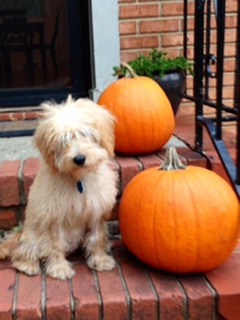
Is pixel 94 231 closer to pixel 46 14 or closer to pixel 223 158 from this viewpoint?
pixel 223 158

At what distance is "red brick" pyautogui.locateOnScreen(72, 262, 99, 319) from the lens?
1935 millimetres

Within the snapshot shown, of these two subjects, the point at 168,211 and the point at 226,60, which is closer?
the point at 168,211

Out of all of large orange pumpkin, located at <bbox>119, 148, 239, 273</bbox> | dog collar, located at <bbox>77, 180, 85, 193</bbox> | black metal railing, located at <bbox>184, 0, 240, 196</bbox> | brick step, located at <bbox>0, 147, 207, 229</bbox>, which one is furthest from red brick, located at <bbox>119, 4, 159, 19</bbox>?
dog collar, located at <bbox>77, 180, 85, 193</bbox>

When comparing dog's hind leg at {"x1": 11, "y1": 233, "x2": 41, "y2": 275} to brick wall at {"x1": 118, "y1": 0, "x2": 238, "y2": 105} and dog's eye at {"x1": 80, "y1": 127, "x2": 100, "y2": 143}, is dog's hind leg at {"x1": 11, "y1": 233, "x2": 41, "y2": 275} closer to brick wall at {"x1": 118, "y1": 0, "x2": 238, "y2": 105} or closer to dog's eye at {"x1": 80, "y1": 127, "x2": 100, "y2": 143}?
dog's eye at {"x1": 80, "y1": 127, "x2": 100, "y2": 143}

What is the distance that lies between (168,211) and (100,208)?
0.32m

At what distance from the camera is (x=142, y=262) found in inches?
87.5

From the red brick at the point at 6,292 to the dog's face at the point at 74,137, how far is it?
54 cm

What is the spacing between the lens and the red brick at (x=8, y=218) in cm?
248

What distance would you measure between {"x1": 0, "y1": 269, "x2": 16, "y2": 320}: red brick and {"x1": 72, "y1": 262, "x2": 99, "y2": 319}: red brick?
27cm

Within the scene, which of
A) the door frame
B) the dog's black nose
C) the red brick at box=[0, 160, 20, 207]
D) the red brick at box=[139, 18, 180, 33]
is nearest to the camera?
the dog's black nose

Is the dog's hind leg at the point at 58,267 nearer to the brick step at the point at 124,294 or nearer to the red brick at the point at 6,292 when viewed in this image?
the brick step at the point at 124,294

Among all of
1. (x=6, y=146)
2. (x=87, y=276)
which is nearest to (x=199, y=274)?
(x=87, y=276)

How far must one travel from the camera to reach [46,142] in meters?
1.92

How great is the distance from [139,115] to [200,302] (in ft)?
3.49
